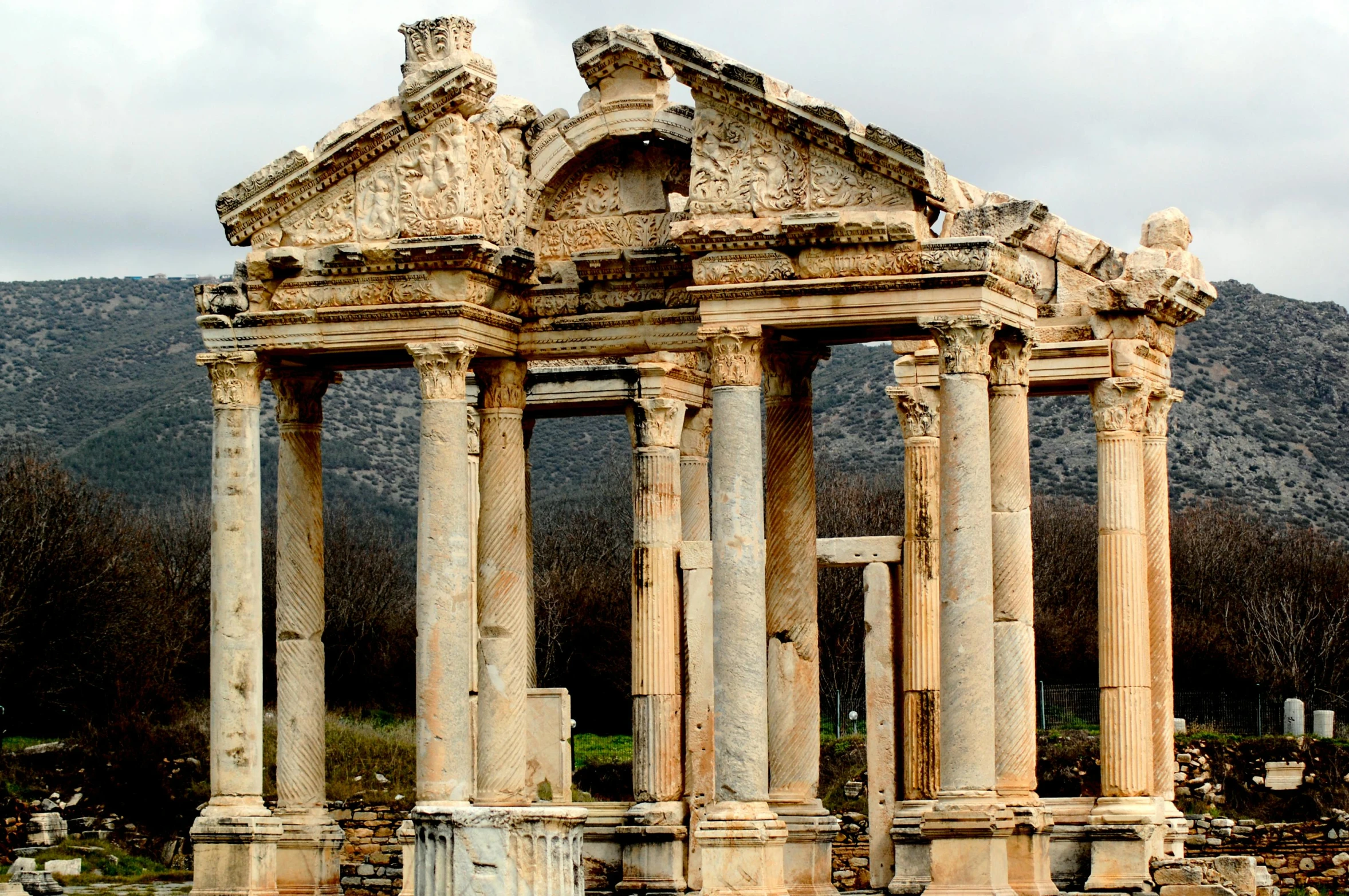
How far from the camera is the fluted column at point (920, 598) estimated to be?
32.6 metres

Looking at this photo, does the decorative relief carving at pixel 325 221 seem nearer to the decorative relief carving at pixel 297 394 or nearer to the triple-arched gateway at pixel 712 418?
the triple-arched gateway at pixel 712 418

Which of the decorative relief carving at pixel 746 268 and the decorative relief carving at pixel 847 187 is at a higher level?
the decorative relief carving at pixel 847 187

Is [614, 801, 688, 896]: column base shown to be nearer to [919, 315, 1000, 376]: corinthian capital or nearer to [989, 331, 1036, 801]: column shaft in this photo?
[989, 331, 1036, 801]: column shaft

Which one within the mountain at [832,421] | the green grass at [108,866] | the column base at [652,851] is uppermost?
the mountain at [832,421]

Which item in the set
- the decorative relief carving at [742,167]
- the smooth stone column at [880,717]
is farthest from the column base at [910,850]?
the decorative relief carving at [742,167]

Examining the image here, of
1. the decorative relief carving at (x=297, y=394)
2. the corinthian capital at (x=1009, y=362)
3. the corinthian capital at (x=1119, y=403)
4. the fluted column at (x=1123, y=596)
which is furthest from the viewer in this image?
the corinthian capital at (x=1119, y=403)

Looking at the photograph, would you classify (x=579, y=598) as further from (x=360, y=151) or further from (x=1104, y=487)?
(x=360, y=151)

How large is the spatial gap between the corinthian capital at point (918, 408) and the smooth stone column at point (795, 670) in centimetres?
468

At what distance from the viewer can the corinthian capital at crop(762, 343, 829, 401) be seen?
29734mm

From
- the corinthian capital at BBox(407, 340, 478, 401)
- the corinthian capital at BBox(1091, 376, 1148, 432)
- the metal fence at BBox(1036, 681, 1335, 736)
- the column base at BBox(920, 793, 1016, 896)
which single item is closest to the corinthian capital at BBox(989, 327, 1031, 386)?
the corinthian capital at BBox(1091, 376, 1148, 432)

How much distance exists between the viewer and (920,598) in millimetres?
33344

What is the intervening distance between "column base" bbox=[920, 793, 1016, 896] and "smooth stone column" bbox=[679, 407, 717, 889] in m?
7.18

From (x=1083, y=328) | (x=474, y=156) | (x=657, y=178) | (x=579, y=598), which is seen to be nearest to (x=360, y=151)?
(x=474, y=156)

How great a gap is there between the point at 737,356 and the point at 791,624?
12.6ft
